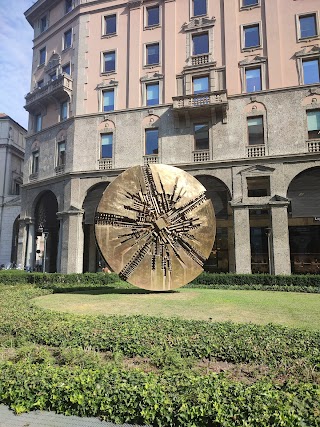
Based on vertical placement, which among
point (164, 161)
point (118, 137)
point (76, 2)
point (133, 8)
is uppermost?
point (76, 2)

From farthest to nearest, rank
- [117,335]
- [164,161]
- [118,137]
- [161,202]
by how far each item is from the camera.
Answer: [118,137], [164,161], [161,202], [117,335]

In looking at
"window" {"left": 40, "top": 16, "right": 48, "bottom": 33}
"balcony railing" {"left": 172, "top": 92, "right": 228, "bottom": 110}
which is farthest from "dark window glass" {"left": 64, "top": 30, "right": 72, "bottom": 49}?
"balcony railing" {"left": 172, "top": 92, "right": 228, "bottom": 110}

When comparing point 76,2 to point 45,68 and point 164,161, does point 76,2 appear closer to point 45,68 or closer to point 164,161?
point 45,68

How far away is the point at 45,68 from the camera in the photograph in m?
35.0

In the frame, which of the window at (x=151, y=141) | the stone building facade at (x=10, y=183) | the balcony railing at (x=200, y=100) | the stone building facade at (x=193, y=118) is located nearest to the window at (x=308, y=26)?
the stone building facade at (x=193, y=118)

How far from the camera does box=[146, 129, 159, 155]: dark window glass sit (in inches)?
1093

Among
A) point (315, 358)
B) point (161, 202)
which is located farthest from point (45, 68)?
point (315, 358)

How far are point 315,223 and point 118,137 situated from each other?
17.9 meters

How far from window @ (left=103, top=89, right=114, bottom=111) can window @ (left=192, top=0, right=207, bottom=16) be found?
9.51m

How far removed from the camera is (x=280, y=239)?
2358cm

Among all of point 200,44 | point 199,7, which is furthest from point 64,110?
point 199,7

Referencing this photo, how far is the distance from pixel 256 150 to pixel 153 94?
32.7 feet

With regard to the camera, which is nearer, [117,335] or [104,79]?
[117,335]

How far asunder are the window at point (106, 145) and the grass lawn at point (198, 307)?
56.0 feet
